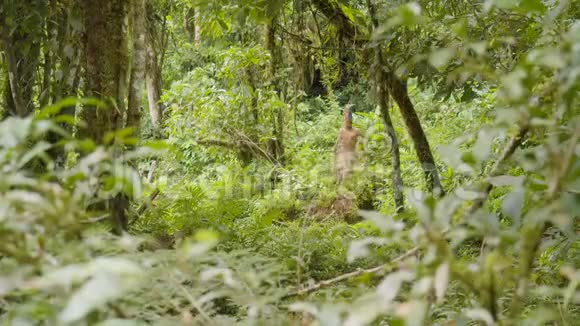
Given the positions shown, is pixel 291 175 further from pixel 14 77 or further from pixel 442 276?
pixel 442 276

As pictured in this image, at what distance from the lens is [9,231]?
54 cm

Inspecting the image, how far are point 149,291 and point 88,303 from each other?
46cm

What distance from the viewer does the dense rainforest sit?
1.81ft

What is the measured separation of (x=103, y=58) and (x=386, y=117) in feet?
3.87

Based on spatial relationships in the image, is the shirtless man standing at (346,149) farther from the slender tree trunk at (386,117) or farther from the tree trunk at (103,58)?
the tree trunk at (103,58)

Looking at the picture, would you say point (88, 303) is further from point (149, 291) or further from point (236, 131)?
point (236, 131)

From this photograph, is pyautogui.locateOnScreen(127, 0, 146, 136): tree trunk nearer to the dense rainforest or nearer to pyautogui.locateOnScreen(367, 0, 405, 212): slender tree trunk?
the dense rainforest

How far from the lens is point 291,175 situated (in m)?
4.02

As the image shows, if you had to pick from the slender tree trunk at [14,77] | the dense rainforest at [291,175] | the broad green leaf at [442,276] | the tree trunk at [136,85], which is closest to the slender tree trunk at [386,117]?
the dense rainforest at [291,175]

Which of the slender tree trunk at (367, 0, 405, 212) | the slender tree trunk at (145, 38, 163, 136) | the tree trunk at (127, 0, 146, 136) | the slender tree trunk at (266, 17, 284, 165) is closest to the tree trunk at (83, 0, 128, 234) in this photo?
the tree trunk at (127, 0, 146, 136)

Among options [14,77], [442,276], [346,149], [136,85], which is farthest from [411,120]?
[442,276]

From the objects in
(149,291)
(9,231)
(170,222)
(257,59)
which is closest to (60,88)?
(170,222)

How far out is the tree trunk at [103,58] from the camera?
197 cm

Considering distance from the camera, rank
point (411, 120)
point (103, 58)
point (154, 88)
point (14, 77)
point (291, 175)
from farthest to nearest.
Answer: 1. point (154, 88)
2. point (291, 175)
3. point (411, 120)
4. point (103, 58)
5. point (14, 77)
